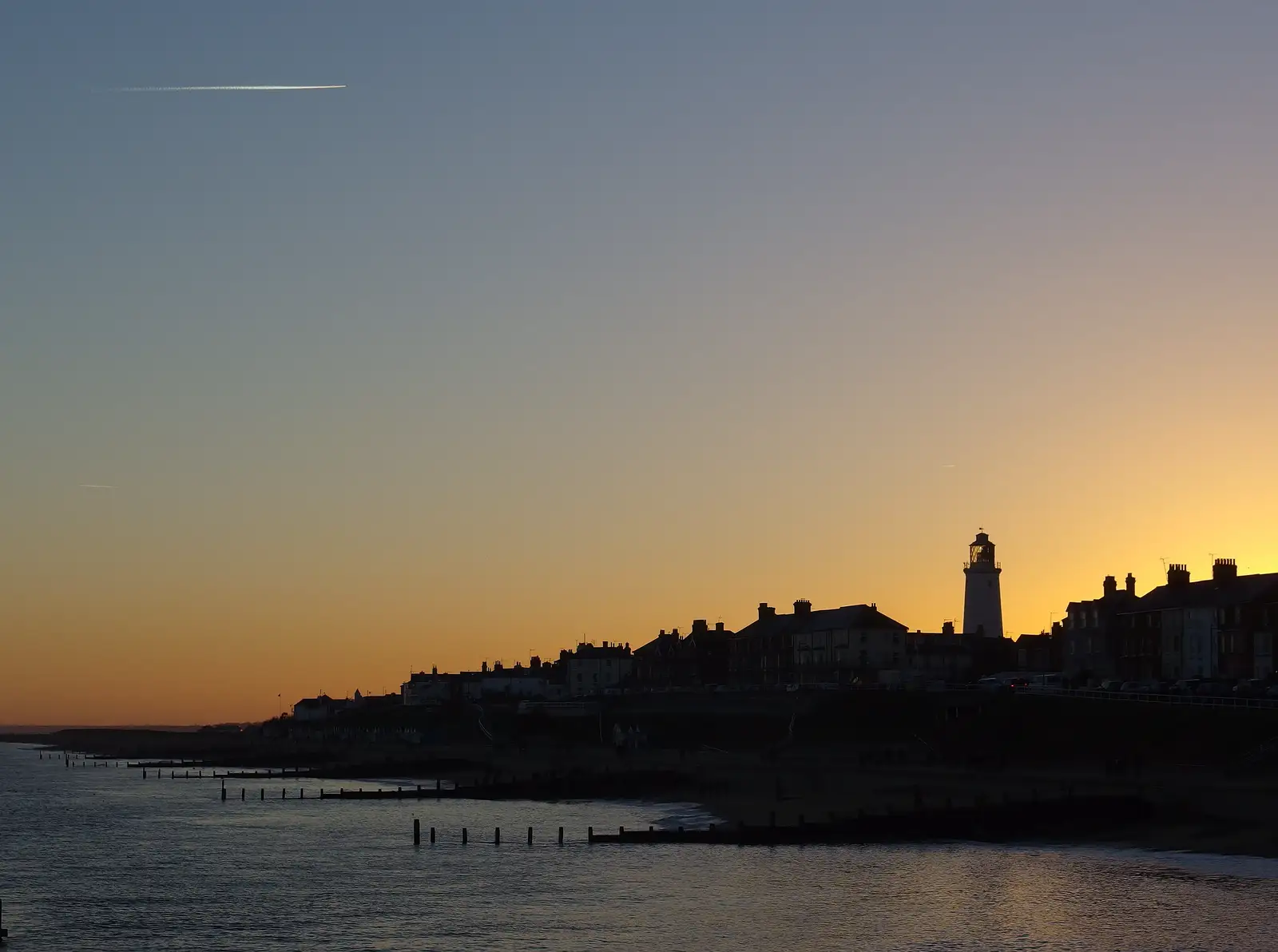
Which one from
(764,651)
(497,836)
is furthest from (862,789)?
(764,651)

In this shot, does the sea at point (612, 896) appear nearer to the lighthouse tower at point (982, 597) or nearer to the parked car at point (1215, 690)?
the parked car at point (1215, 690)

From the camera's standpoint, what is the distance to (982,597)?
161375 mm

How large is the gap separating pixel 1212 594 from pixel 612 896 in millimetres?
79120

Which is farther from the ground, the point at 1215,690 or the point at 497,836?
the point at 1215,690

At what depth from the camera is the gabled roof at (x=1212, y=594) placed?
11744 centimetres

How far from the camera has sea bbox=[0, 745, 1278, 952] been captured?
5097cm

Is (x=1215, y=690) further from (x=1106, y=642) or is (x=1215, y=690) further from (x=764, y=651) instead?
(x=764, y=651)

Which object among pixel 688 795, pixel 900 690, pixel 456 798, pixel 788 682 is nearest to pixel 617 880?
pixel 688 795

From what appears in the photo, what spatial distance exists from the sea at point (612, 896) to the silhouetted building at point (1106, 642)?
5741 centimetres

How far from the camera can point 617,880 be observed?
62875mm

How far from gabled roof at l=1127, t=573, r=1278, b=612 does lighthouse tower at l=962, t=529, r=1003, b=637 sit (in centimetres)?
2979

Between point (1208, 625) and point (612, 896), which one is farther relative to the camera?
point (1208, 625)

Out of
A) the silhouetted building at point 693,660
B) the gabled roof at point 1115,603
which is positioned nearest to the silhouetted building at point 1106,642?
the gabled roof at point 1115,603

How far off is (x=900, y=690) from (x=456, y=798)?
40789 millimetres
